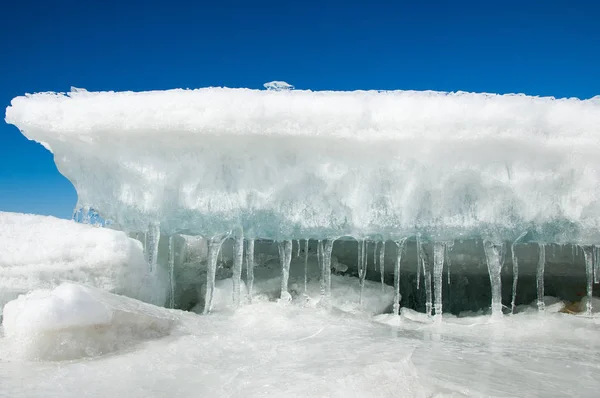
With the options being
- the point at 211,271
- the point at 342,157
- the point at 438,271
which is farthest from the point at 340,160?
the point at 211,271

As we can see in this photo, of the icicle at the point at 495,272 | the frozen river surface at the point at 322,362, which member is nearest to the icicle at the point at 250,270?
the frozen river surface at the point at 322,362

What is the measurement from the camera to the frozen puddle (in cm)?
194

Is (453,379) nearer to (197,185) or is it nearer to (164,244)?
(197,185)

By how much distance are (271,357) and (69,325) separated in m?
0.94

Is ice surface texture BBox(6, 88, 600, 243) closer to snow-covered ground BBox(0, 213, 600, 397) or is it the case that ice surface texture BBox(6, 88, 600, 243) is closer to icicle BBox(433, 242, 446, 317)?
icicle BBox(433, 242, 446, 317)

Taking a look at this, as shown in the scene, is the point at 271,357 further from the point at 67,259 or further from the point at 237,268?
the point at 67,259

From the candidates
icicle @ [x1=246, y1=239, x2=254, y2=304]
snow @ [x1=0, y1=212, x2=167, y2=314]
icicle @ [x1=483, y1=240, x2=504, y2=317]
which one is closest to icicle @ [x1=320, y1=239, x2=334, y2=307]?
icicle @ [x1=246, y1=239, x2=254, y2=304]

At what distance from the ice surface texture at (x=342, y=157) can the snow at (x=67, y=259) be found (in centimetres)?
38

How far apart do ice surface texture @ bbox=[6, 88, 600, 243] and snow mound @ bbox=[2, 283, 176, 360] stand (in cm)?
115

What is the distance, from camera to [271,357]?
2.38m

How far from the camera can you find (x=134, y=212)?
3.74 metres

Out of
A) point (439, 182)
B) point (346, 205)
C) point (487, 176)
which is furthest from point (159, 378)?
point (487, 176)

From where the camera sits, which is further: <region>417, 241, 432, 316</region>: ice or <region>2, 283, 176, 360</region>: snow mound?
<region>417, 241, 432, 316</region>: ice

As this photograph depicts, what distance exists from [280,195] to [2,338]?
5.92 feet
